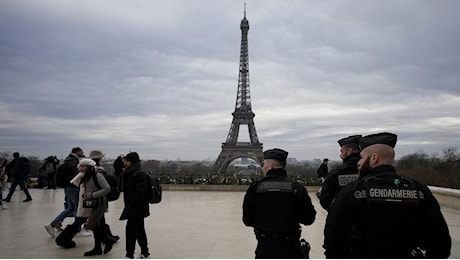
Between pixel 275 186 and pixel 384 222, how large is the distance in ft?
4.48

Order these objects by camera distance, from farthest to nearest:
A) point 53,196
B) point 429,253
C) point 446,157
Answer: point 446,157, point 53,196, point 429,253

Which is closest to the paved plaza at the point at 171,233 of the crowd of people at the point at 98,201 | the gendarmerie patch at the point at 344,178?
the crowd of people at the point at 98,201

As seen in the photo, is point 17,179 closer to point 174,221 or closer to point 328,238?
point 174,221

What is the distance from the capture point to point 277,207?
3.67 meters

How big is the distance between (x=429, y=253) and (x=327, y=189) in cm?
140

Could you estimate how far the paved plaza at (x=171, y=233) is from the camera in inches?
241

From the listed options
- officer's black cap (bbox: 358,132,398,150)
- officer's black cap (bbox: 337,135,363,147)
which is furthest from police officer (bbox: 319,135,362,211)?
officer's black cap (bbox: 358,132,398,150)

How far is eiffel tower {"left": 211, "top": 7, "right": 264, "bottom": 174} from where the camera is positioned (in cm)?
4612

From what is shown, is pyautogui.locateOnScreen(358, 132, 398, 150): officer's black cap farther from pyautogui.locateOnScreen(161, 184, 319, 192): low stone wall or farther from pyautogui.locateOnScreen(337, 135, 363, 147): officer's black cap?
pyautogui.locateOnScreen(161, 184, 319, 192): low stone wall

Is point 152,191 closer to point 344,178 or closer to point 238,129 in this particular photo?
point 344,178

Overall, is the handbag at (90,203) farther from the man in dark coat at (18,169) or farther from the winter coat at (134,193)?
the man in dark coat at (18,169)

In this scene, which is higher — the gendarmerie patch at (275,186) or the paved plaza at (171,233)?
the gendarmerie patch at (275,186)

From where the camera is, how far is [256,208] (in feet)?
12.4

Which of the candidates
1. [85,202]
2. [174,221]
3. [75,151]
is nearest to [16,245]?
[85,202]
